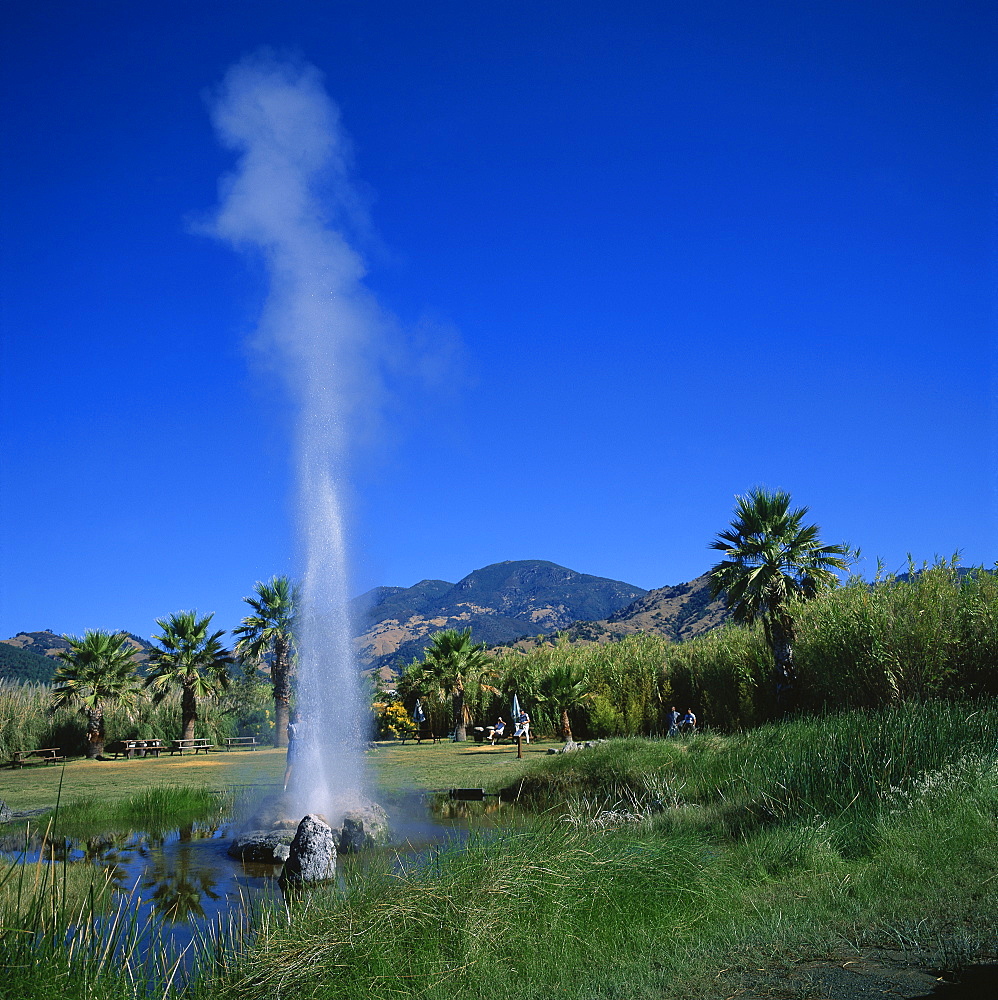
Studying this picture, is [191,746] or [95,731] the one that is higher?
[95,731]

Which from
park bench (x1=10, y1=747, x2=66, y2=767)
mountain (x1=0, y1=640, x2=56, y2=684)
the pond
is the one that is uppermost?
mountain (x1=0, y1=640, x2=56, y2=684)

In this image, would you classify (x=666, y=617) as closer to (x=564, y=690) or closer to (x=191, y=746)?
(x=564, y=690)

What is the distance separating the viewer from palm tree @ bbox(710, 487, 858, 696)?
900 inches

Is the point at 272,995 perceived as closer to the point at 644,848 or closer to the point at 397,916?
the point at 397,916

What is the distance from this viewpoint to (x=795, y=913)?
20.7 feet

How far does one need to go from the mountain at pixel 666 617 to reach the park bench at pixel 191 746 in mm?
76480

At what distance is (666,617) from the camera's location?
12612 centimetres

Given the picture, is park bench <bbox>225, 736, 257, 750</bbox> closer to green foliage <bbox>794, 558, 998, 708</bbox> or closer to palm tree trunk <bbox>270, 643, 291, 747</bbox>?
palm tree trunk <bbox>270, 643, 291, 747</bbox>

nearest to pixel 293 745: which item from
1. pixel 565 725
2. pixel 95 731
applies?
pixel 565 725

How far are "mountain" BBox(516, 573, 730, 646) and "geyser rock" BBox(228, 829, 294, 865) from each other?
96106mm

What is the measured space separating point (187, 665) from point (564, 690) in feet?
56.4

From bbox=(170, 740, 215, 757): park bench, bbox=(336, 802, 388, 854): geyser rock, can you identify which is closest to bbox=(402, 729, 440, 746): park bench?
bbox=(170, 740, 215, 757): park bench

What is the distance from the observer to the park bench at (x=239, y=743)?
37062 millimetres

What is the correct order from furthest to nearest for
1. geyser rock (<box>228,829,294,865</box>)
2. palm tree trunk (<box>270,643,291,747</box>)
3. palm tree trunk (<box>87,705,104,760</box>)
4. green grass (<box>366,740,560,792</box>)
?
palm tree trunk (<box>270,643,291,747</box>)
palm tree trunk (<box>87,705,104,760</box>)
green grass (<box>366,740,560,792</box>)
geyser rock (<box>228,829,294,865</box>)
